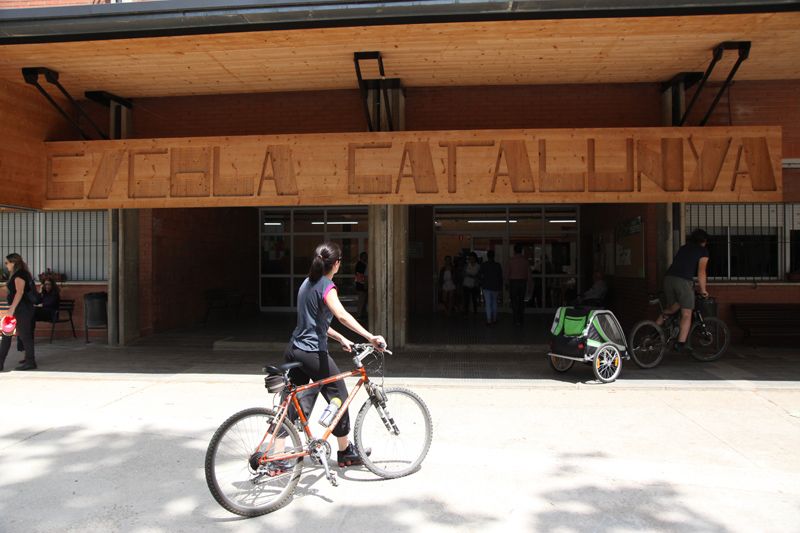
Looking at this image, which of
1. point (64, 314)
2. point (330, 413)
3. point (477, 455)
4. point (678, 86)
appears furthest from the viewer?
point (64, 314)

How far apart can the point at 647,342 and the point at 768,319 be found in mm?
2829

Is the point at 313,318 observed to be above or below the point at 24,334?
above

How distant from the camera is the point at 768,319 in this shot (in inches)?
386

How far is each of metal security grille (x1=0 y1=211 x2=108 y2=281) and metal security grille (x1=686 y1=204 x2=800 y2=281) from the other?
35.0ft

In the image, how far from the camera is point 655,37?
7672 mm

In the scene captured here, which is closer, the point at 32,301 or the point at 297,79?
the point at 32,301

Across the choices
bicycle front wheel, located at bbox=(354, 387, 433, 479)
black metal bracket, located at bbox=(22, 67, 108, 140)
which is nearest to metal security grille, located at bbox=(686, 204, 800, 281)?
bicycle front wheel, located at bbox=(354, 387, 433, 479)

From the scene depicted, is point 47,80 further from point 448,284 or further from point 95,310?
point 448,284

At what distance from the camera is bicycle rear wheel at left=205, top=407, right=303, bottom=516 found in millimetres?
3758

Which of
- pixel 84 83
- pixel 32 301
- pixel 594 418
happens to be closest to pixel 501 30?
pixel 594 418

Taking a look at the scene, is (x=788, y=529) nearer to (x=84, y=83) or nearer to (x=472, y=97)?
(x=472, y=97)

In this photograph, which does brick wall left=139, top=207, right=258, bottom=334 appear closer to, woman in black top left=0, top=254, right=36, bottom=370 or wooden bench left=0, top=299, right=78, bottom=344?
wooden bench left=0, top=299, right=78, bottom=344

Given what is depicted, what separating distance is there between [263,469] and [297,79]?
704cm

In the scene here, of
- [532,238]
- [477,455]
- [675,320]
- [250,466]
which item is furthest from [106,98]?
[532,238]
